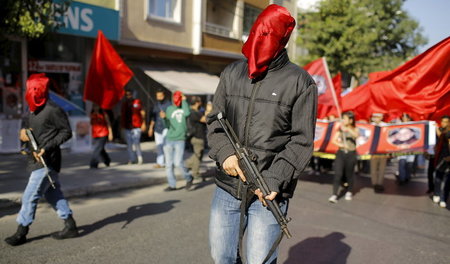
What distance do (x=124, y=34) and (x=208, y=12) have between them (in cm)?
514

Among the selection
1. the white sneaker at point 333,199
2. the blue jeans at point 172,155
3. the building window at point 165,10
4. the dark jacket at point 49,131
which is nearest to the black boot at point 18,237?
the dark jacket at point 49,131

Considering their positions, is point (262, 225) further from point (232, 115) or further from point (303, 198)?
point (303, 198)

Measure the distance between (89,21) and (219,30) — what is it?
270 inches

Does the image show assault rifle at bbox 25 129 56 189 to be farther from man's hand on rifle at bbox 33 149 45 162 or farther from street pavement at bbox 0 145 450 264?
street pavement at bbox 0 145 450 264

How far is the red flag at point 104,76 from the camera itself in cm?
823

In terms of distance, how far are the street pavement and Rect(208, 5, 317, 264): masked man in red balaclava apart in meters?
2.03

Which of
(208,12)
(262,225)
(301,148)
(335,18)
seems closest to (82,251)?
(262,225)

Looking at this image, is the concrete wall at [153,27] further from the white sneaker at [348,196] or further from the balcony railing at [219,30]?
the white sneaker at [348,196]

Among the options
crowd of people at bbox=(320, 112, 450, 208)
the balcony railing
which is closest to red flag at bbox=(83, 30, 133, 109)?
crowd of people at bbox=(320, 112, 450, 208)

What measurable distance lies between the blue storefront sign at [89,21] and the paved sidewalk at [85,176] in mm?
Result: 3189

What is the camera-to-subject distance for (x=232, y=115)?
251 cm

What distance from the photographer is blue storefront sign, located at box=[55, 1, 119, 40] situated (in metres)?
10.9

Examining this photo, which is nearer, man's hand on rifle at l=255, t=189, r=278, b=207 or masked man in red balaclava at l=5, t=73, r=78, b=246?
man's hand on rifle at l=255, t=189, r=278, b=207

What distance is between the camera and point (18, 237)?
4547 millimetres
